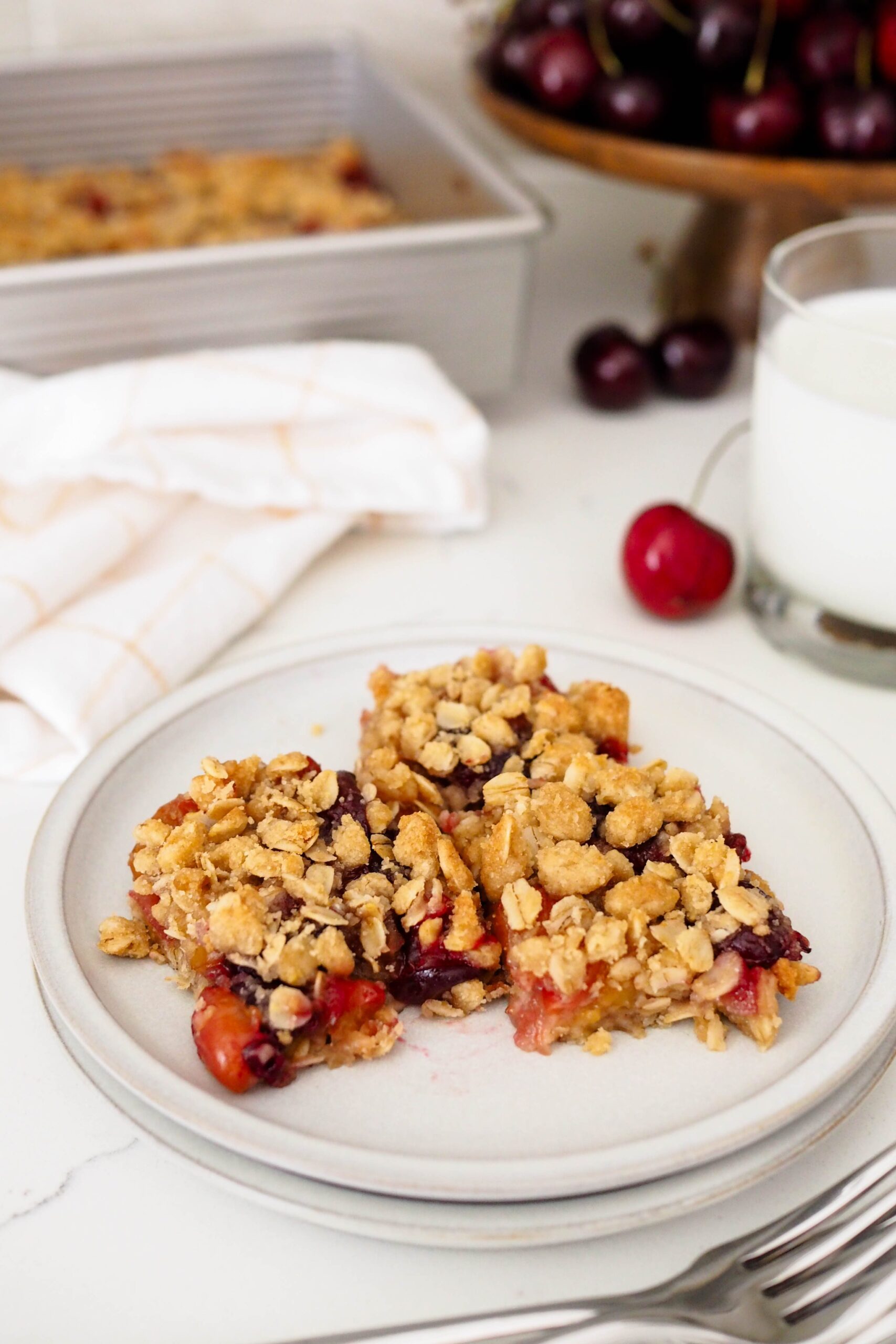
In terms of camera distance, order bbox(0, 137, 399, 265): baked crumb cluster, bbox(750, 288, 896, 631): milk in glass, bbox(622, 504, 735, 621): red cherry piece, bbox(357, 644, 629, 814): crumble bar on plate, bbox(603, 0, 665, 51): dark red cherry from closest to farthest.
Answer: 1. bbox(357, 644, 629, 814): crumble bar on plate
2. bbox(750, 288, 896, 631): milk in glass
3. bbox(622, 504, 735, 621): red cherry piece
4. bbox(603, 0, 665, 51): dark red cherry
5. bbox(0, 137, 399, 265): baked crumb cluster

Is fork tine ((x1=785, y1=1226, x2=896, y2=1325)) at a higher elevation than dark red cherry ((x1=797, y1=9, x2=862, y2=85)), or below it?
below

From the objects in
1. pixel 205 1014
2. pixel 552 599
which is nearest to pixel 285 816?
pixel 205 1014

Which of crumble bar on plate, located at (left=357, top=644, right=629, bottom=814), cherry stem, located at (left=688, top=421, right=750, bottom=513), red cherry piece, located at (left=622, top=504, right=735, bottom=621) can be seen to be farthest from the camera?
cherry stem, located at (left=688, top=421, right=750, bottom=513)

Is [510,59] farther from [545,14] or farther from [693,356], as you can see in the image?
[693,356]

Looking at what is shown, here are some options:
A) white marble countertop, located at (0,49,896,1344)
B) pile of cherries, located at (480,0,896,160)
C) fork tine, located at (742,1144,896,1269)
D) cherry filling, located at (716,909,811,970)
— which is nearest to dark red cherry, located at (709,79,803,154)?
pile of cherries, located at (480,0,896,160)

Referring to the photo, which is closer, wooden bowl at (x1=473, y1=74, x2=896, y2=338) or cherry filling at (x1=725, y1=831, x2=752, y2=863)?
cherry filling at (x1=725, y1=831, x2=752, y2=863)

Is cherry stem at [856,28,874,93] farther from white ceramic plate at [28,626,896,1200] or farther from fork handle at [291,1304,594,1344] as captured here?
fork handle at [291,1304,594,1344]

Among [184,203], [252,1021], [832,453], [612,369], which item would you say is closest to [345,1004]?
[252,1021]
